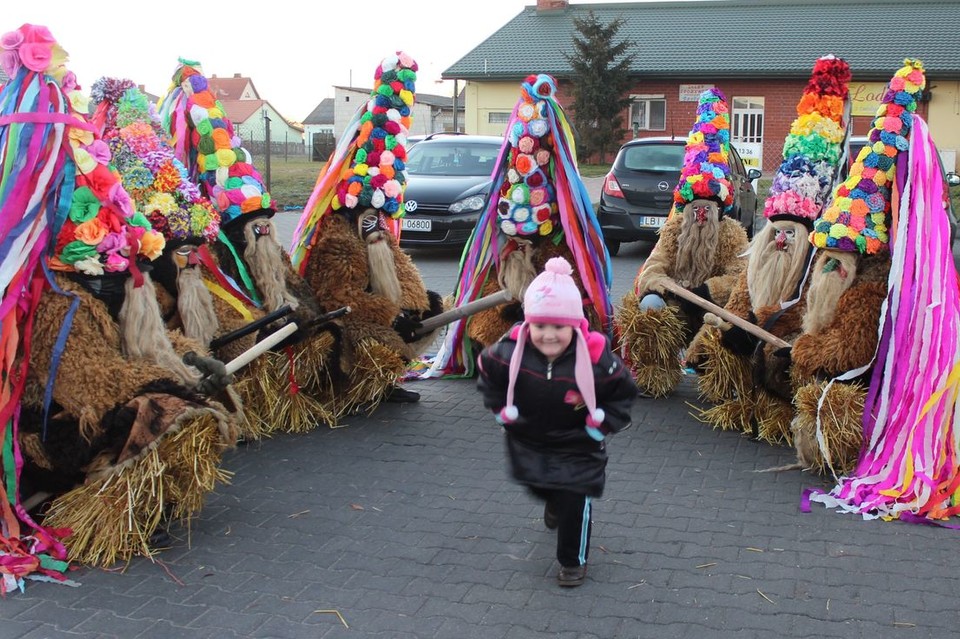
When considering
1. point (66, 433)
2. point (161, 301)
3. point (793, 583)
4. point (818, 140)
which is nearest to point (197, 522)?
point (66, 433)

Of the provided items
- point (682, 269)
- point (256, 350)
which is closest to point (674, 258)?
point (682, 269)

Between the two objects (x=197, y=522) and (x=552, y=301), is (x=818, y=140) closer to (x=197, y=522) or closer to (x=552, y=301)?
(x=552, y=301)

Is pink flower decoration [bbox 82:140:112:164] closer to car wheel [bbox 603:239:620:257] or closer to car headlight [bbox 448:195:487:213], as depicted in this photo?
car headlight [bbox 448:195:487:213]

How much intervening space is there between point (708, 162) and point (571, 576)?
378cm

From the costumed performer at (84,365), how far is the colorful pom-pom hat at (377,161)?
204 cm

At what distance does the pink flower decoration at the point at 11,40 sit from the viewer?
407 cm

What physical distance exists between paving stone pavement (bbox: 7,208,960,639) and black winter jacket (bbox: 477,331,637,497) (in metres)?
0.45

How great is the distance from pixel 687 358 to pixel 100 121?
3751 millimetres

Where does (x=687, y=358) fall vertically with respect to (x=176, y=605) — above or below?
above

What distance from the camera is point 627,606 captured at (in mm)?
3873

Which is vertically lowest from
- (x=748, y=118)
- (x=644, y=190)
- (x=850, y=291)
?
(x=850, y=291)

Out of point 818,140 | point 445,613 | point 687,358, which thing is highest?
point 818,140

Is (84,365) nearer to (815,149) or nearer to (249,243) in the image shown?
(249,243)

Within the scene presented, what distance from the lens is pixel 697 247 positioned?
6.93 meters
